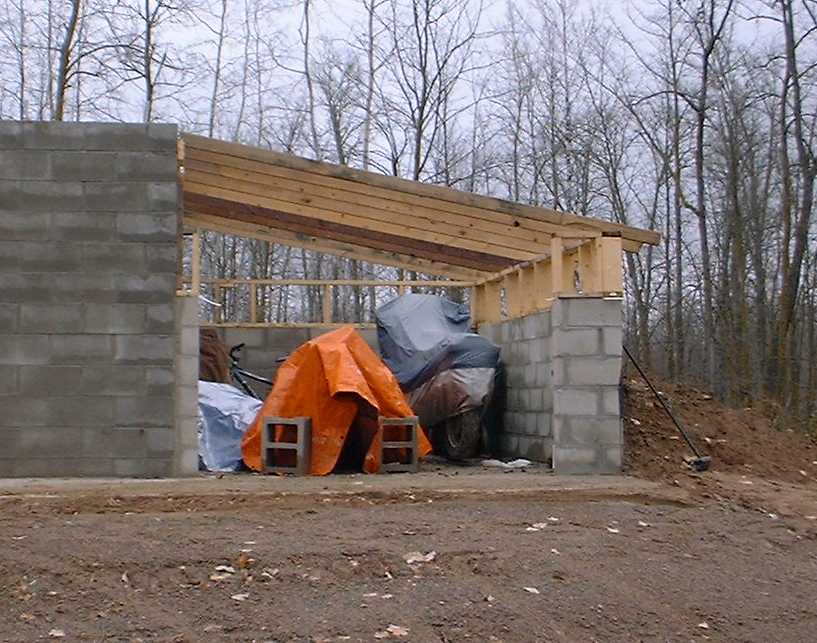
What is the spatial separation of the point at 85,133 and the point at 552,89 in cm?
1886

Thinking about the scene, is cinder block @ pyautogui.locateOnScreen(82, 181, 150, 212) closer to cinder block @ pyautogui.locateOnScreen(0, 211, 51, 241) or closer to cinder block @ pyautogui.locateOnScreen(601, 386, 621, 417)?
cinder block @ pyautogui.locateOnScreen(0, 211, 51, 241)

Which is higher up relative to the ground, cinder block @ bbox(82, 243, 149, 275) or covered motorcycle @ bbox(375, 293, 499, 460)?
cinder block @ bbox(82, 243, 149, 275)

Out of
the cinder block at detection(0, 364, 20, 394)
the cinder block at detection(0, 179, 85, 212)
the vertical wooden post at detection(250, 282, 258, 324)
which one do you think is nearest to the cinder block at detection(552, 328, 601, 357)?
the cinder block at detection(0, 179, 85, 212)

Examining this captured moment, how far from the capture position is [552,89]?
26.7 meters

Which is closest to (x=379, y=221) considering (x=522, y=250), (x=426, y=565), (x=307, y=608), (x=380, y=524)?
(x=522, y=250)

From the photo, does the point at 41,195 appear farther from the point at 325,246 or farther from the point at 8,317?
the point at 325,246

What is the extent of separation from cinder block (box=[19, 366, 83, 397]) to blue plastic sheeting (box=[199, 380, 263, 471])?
1.71m

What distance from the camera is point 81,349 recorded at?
9562 millimetres

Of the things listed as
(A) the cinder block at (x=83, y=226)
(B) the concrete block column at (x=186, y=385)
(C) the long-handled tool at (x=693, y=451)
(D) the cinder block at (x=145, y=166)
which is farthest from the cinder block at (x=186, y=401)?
(C) the long-handled tool at (x=693, y=451)

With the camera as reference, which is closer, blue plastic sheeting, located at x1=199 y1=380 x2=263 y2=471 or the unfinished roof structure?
the unfinished roof structure

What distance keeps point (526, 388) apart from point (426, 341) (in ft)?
6.17

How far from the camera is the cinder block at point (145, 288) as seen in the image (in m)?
9.63

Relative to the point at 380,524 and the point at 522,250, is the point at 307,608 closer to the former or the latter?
the point at 380,524

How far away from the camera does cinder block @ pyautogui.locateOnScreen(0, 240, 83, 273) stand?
9.59 metres
